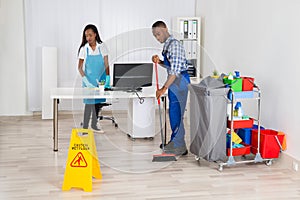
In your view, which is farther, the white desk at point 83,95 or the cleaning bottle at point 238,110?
the white desk at point 83,95

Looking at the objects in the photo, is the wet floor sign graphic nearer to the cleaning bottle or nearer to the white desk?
the white desk

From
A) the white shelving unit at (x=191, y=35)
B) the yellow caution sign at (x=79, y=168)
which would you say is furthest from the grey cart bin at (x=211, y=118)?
the white shelving unit at (x=191, y=35)

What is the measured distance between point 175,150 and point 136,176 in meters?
0.72

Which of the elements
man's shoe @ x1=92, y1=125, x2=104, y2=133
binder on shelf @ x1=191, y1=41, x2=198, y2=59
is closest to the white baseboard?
man's shoe @ x1=92, y1=125, x2=104, y2=133

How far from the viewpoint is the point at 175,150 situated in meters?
4.21

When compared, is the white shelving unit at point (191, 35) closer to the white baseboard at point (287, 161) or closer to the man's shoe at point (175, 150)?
the man's shoe at point (175, 150)

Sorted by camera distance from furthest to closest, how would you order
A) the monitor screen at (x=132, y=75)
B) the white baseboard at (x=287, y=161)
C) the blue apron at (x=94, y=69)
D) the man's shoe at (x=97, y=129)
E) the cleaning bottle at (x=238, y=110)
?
the man's shoe at (x=97, y=129)
the blue apron at (x=94, y=69)
the monitor screen at (x=132, y=75)
the cleaning bottle at (x=238, y=110)
the white baseboard at (x=287, y=161)

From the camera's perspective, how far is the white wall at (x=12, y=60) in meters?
6.04

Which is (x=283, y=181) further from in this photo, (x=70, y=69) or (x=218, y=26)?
(x=70, y=69)

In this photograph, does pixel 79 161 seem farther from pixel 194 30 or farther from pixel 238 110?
pixel 194 30

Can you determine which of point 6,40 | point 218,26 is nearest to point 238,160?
point 218,26

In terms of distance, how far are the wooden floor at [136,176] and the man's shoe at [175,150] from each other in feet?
0.23

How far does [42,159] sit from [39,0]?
2784 millimetres

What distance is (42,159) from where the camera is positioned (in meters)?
4.09
